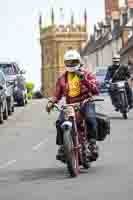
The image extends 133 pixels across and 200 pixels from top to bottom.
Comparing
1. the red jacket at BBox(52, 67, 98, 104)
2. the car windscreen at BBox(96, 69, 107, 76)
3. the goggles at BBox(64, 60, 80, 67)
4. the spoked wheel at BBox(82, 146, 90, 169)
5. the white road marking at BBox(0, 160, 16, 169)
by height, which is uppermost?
the goggles at BBox(64, 60, 80, 67)

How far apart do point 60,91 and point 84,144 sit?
83cm

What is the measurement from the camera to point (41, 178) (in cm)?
1305

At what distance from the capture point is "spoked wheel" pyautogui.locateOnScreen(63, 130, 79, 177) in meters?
12.9

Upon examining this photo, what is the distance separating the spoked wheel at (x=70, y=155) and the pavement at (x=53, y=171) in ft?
0.36

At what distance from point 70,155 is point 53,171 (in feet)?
3.88

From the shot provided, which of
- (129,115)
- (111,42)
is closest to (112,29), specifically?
(111,42)

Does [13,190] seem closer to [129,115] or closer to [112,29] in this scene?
[129,115]

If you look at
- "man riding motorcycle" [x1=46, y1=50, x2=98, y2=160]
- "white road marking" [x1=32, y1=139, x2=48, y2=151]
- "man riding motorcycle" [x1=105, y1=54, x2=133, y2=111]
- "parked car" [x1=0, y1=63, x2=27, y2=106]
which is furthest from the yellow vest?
"parked car" [x1=0, y1=63, x2=27, y2=106]

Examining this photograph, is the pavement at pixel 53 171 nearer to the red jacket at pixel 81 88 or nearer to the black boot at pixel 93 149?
the black boot at pixel 93 149

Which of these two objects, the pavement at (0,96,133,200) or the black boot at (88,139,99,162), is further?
the black boot at (88,139,99,162)

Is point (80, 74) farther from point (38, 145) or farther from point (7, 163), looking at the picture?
point (38, 145)

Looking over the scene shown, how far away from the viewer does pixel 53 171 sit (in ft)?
46.0

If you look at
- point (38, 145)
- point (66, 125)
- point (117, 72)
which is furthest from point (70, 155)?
point (117, 72)

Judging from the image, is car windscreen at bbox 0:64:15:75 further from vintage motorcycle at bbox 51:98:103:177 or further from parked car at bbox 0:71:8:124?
vintage motorcycle at bbox 51:98:103:177
